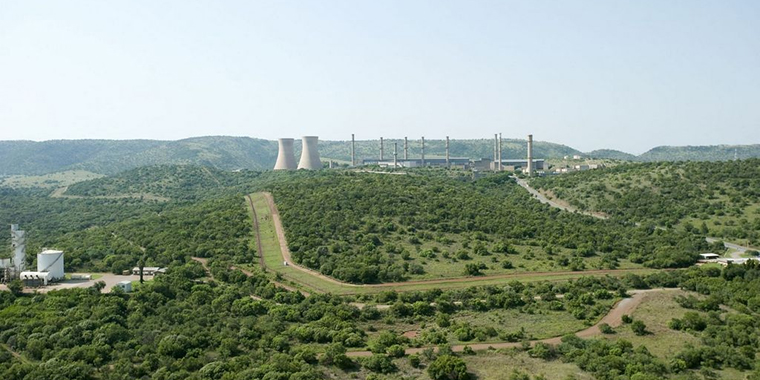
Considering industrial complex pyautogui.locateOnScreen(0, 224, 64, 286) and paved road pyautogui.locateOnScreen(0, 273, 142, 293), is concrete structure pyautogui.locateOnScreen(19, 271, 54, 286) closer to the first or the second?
industrial complex pyautogui.locateOnScreen(0, 224, 64, 286)

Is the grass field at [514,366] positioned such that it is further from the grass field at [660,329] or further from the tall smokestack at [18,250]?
the tall smokestack at [18,250]

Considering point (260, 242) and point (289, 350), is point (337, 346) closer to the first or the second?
point (289, 350)

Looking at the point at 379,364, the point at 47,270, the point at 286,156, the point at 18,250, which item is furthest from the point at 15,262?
the point at 286,156

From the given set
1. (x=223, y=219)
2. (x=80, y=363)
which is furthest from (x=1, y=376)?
(x=223, y=219)

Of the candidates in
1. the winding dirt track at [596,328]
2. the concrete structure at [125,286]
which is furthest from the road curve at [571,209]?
the concrete structure at [125,286]

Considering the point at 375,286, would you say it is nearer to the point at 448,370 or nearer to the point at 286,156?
the point at 448,370
